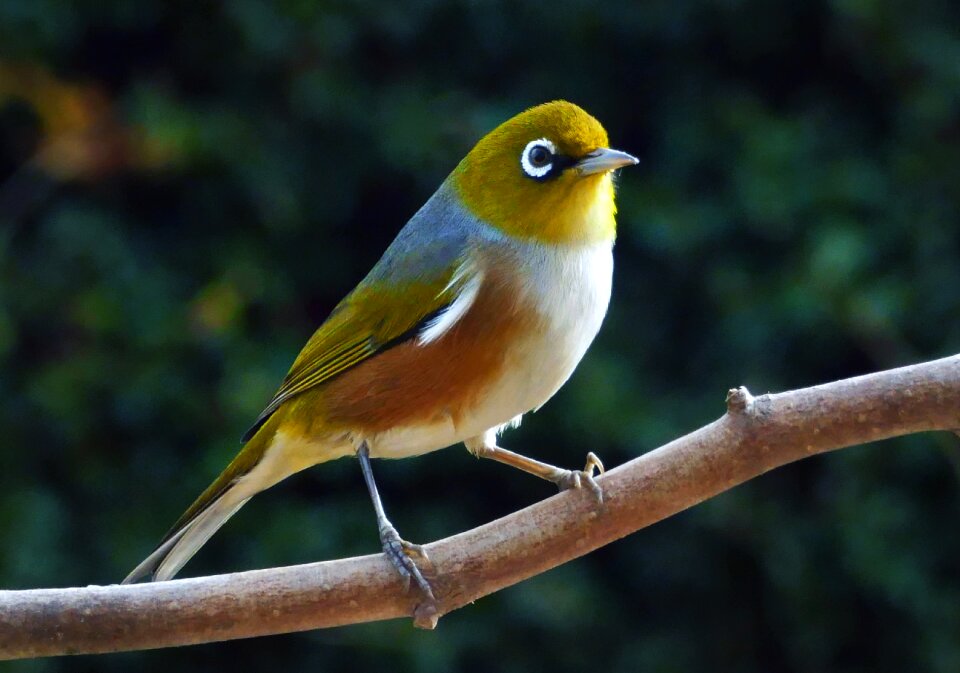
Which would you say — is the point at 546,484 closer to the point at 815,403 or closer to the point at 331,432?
the point at 331,432

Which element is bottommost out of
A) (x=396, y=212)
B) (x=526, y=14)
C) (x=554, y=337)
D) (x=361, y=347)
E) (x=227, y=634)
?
(x=227, y=634)

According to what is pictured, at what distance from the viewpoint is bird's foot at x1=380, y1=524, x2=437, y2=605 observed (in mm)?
2896

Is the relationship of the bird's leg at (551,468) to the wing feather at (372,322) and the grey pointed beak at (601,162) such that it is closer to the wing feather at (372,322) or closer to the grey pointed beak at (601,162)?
the wing feather at (372,322)

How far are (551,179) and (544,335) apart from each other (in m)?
0.40

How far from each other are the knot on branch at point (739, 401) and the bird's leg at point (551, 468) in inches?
13.9

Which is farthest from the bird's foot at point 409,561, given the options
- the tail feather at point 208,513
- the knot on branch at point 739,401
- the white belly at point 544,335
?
the knot on branch at point 739,401

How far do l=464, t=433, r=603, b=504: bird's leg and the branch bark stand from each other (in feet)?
0.12

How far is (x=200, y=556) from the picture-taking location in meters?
5.14

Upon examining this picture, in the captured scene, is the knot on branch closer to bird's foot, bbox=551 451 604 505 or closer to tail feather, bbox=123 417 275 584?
bird's foot, bbox=551 451 604 505

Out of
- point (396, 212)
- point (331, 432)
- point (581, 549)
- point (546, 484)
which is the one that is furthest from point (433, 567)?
point (396, 212)

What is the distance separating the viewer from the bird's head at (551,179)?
315cm

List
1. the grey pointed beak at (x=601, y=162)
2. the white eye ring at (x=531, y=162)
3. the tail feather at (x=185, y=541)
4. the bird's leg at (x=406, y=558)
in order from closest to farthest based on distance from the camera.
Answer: the bird's leg at (x=406, y=558)
the grey pointed beak at (x=601, y=162)
the white eye ring at (x=531, y=162)
the tail feather at (x=185, y=541)

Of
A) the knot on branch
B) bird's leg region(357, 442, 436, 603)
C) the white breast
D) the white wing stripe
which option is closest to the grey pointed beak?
the white breast

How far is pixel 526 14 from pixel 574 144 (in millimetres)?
2526
